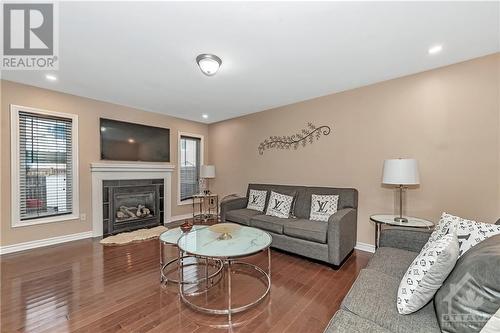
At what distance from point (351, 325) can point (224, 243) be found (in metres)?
1.32

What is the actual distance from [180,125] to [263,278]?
158 inches

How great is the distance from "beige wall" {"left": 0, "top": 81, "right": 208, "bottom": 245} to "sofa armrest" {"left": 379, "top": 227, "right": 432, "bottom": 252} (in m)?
4.58

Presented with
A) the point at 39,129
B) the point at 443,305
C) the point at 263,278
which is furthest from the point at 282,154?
the point at 39,129

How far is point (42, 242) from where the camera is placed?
344 centimetres

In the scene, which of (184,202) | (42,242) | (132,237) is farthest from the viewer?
(184,202)

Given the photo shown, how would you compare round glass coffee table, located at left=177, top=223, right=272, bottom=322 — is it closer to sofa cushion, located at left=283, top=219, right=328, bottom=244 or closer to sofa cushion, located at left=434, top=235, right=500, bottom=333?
sofa cushion, located at left=283, top=219, right=328, bottom=244

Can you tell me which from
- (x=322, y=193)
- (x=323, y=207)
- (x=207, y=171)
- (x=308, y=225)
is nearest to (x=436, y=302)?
(x=308, y=225)

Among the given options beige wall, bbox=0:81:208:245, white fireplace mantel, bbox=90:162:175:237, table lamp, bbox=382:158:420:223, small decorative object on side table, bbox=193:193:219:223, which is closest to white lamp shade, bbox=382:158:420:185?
table lamp, bbox=382:158:420:223

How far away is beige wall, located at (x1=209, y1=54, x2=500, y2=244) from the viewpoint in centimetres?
246

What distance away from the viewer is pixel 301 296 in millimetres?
2133

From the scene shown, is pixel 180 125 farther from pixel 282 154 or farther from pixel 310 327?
pixel 310 327

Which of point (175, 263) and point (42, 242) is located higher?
point (42, 242)

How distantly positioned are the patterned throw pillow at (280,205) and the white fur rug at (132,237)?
6.89 ft

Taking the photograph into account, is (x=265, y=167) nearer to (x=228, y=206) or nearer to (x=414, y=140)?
(x=228, y=206)
